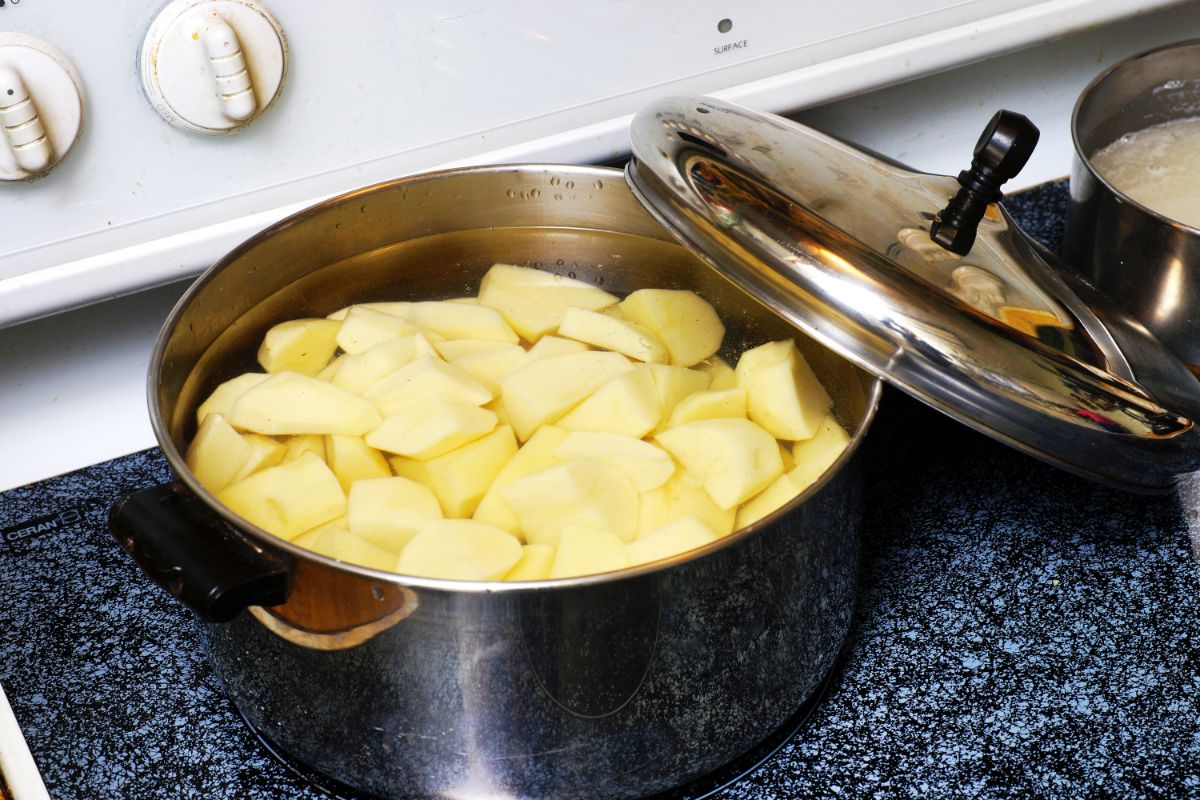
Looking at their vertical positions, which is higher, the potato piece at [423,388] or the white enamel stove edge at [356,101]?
the white enamel stove edge at [356,101]

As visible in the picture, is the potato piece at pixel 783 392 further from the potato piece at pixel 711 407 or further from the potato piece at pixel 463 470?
the potato piece at pixel 463 470

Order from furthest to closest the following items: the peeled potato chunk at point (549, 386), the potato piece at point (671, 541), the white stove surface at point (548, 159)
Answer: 1. the white stove surface at point (548, 159)
2. the peeled potato chunk at point (549, 386)
3. the potato piece at point (671, 541)

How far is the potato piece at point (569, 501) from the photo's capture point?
22.8 inches

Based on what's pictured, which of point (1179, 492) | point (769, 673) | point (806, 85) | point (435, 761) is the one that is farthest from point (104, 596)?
point (1179, 492)

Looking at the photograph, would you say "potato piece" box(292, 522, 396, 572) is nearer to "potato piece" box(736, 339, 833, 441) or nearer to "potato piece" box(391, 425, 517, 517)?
"potato piece" box(391, 425, 517, 517)

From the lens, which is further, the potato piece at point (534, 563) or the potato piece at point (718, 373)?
the potato piece at point (718, 373)

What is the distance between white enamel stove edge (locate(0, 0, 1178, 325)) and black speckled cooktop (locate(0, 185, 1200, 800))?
19 cm

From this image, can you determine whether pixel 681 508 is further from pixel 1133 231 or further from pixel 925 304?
pixel 1133 231

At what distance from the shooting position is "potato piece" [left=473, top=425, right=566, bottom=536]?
0.60 meters

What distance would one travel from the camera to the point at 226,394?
0.67m

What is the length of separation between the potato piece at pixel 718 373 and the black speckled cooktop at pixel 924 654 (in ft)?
0.45

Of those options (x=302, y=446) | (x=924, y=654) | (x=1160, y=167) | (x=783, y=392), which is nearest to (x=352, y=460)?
(x=302, y=446)

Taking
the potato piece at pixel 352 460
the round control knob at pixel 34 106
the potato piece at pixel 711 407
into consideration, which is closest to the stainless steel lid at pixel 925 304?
the potato piece at pixel 711 407

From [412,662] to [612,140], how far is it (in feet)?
1.35
